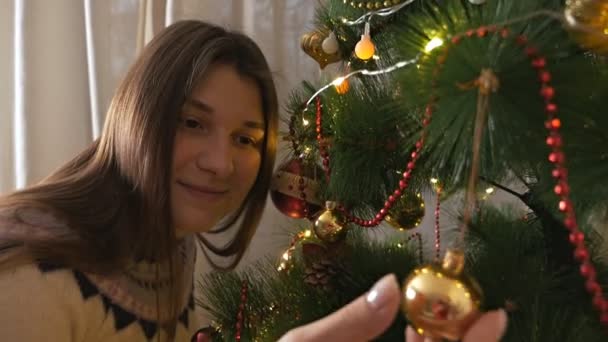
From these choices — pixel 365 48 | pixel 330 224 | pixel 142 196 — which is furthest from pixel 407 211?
pixel 142 196

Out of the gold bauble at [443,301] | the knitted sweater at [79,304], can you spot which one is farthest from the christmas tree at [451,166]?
the knitted sweater at [79,304]

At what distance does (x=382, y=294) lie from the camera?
1.02 ft

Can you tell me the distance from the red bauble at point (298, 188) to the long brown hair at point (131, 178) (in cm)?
13

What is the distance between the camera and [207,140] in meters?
0.66

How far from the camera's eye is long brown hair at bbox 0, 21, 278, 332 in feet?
1.99

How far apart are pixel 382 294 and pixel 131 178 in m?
0.42

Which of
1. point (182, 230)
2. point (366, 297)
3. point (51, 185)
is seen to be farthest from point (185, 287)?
point (366, 297)

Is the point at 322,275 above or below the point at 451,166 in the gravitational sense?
below

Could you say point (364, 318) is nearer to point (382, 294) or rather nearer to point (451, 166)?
point (382, 294)

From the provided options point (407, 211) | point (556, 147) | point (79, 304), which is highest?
point (556, 147)

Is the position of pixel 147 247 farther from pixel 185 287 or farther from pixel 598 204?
pixel 598 204

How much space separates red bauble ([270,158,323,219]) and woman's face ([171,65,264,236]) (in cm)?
6

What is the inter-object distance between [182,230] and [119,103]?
174 mm

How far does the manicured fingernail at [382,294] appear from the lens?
0.31m
